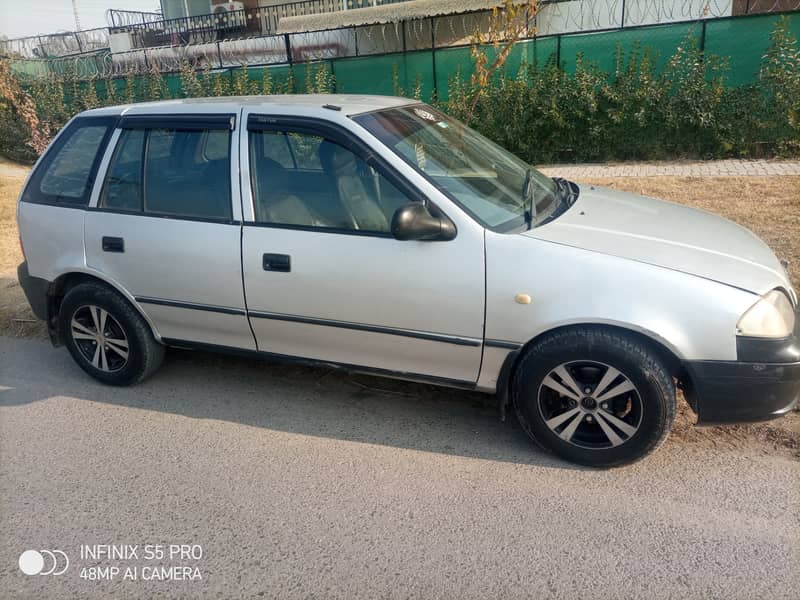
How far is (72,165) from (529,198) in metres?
3.08

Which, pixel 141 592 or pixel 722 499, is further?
pixel 722 499

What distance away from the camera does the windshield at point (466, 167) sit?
3.66m

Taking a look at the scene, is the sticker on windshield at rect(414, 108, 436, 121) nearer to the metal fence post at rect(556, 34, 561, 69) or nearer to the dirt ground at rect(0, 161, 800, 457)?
the dirt ground at rect(0, 161, 800, 457)

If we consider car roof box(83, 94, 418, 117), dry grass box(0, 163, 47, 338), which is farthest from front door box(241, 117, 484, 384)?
dry grass box(0, 163, 47, 338)

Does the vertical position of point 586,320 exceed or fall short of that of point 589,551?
it exceeds it

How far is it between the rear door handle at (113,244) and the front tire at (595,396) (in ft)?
8.57

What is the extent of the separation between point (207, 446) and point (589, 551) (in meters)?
2.18

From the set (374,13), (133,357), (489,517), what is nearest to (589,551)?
(489,517)

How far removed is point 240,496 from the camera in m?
3.38

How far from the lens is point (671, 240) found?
3.54 meters

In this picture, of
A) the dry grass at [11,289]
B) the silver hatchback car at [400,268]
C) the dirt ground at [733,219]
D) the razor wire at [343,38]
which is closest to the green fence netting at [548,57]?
the razor wire at [343,38]

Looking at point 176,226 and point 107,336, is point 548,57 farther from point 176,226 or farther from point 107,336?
point 107,336

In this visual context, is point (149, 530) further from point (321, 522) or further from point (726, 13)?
point (726, 13)

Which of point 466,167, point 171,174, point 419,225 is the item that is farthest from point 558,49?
point 419,225
